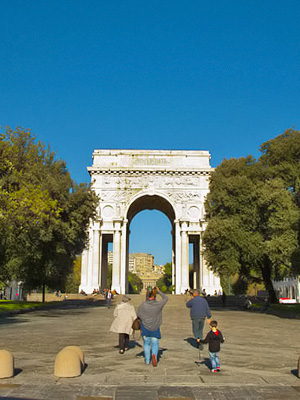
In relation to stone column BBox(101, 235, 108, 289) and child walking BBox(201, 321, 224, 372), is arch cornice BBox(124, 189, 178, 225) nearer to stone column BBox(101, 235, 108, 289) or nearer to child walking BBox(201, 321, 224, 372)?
stone column BBox(101, 235, 108, 289)

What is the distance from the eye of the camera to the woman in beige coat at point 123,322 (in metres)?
10.5

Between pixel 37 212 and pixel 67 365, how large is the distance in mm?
17180

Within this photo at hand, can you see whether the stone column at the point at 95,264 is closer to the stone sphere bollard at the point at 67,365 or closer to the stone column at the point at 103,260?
the stone column at the point at 103,260

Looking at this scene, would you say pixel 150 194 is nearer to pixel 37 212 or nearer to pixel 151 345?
pixel 37 212

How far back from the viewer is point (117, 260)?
171ft

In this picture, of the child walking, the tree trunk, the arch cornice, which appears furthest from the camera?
the arch cornice

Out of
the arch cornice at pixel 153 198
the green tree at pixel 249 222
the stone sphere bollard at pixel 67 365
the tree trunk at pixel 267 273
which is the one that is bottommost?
the stone sphere bollard at pixel 67 365

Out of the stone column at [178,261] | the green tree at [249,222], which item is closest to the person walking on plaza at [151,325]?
the green tree at [249,222]

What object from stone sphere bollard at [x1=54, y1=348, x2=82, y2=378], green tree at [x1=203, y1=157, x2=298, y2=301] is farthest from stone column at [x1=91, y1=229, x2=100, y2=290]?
stone sphere bollard at [x1=54, y1=348, x2=82, y2=378]

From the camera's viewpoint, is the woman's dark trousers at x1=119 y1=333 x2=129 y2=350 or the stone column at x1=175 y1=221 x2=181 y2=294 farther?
Answer: the stone column at x1=175 y1=221 x2=181 y2=294

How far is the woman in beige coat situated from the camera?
34.3ft

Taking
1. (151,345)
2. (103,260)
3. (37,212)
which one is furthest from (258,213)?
(103,260)

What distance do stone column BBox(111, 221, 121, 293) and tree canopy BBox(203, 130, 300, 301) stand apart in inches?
799

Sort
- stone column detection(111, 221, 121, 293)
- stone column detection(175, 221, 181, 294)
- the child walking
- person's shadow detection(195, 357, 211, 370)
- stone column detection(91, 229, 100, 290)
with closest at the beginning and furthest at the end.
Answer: the child walking < person's shadow detection(195, 357, 211, 370) < stone column detection(91, 229, 100, 290) < stone column detection(111, 221, 121, 293) < stone column detection(175, 221, 181, 294)
